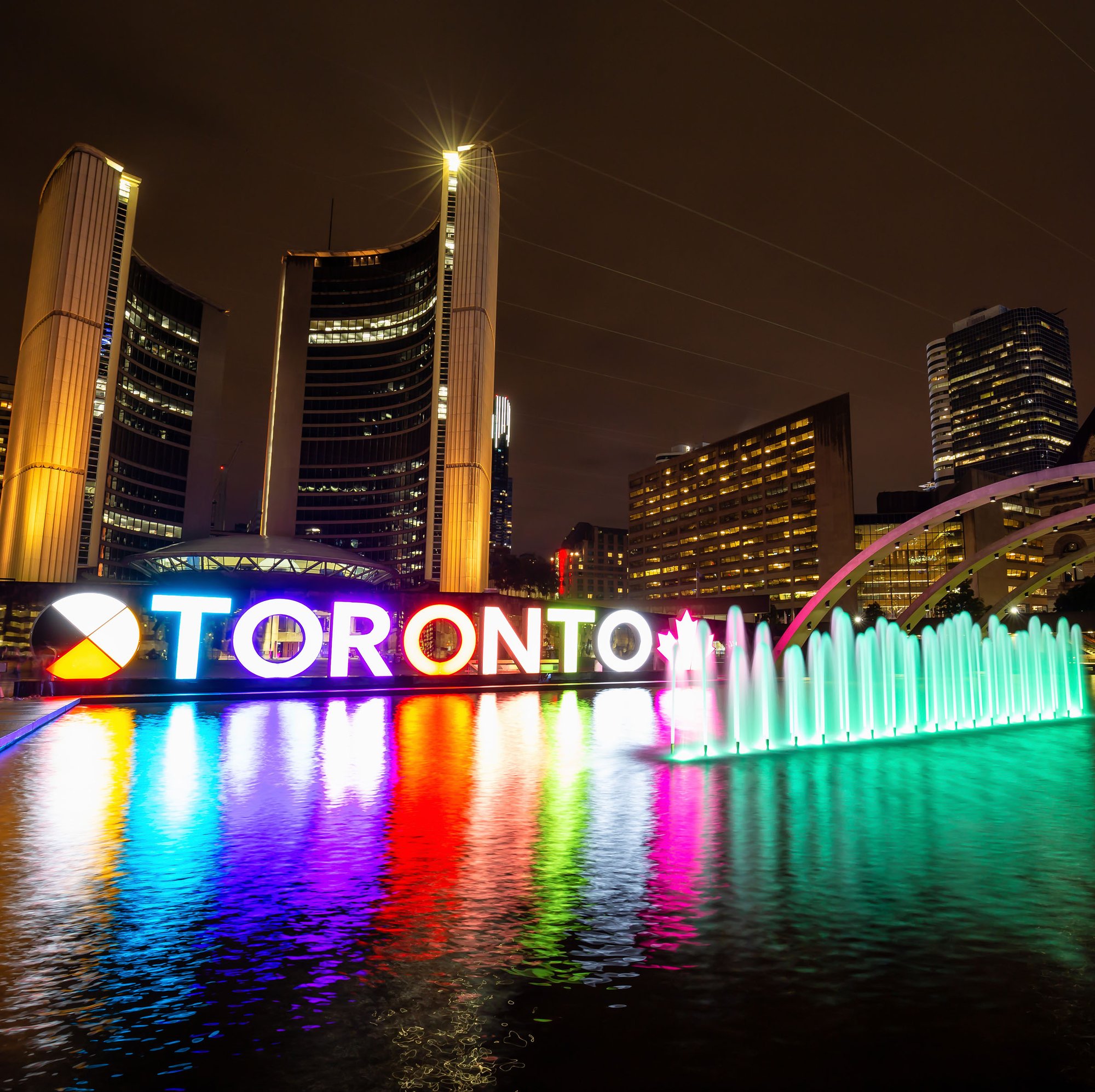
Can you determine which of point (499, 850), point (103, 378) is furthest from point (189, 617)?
point (103, 378)

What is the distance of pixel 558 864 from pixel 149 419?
150 meters

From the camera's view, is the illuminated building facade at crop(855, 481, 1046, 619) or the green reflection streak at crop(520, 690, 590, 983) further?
the illuminated building facade at crop(855, 481, 1046, 619)

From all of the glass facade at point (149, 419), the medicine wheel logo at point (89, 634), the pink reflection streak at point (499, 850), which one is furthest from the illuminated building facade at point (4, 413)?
the pink reflection streak at point (499, 850)

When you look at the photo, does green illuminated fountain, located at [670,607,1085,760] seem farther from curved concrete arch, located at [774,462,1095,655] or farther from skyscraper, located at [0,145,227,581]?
skyscraper, located at [0,145,227,581]

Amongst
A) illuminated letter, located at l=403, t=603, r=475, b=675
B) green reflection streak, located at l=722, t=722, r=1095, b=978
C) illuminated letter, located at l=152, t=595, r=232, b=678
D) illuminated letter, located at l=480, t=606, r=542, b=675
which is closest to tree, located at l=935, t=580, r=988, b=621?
illuminated letter, located at l=480, t=606, r=542, b=675

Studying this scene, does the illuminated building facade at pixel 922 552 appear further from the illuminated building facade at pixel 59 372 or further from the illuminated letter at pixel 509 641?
the illuminated building facade at pixel 59 372

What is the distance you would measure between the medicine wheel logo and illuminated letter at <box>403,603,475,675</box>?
9.87 m

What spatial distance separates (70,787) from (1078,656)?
47.8m

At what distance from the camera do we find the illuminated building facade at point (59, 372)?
56156 millimetres

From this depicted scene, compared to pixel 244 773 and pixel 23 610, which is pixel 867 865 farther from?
pixel 23 610

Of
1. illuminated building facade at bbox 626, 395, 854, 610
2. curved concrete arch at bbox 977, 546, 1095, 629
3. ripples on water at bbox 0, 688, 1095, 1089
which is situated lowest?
ripples on water at bbox 0, 688, 1095, 1089

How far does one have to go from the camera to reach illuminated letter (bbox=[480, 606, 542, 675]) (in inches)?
1305

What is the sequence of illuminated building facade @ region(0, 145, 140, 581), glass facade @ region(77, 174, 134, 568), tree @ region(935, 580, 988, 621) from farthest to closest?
glass facade @ region(77, 174, 134, 568)
tree @ region(935, 580, 988, 621)
illuminated building facade @ region(0, 145, 140, 581)

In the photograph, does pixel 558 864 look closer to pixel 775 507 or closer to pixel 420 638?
pixel 420 638
